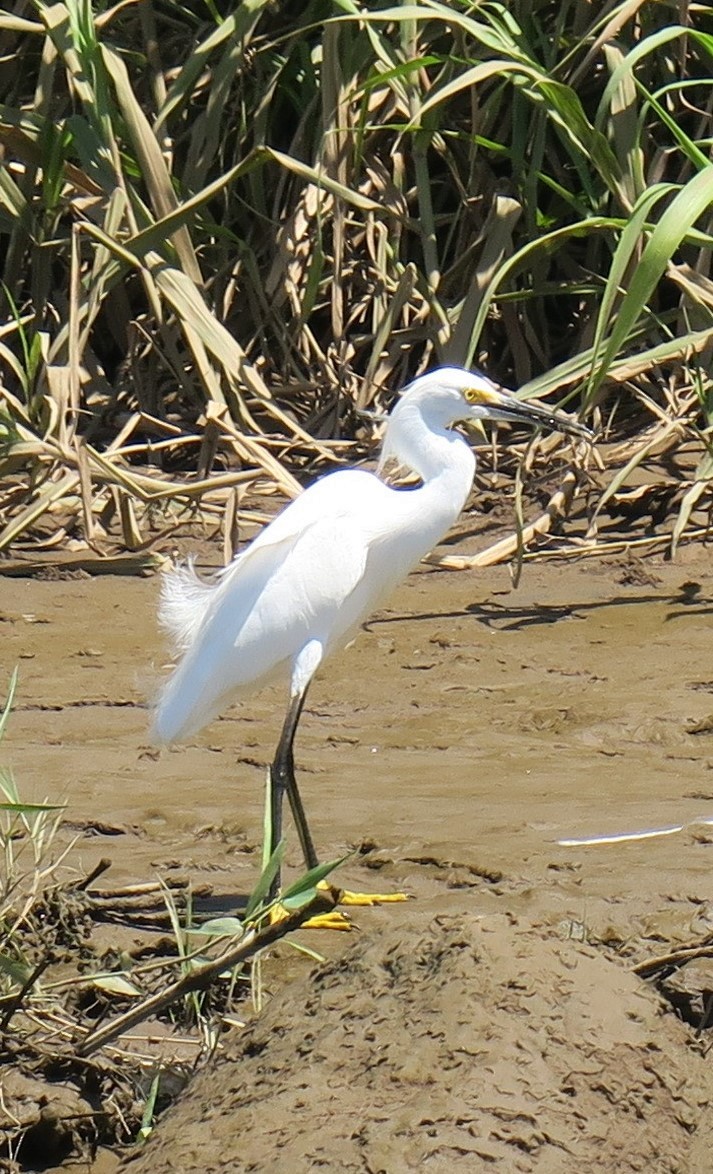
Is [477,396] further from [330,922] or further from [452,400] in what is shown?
[330,922]

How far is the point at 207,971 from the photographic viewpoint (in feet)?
8.56

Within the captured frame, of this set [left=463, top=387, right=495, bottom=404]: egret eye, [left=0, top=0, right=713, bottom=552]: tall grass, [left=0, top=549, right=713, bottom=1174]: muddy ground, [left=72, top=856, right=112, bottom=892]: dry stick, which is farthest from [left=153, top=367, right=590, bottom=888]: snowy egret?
[left=0, top=0, right=713, bottom=552]: tall grass

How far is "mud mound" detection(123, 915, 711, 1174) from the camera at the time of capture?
2.34 m

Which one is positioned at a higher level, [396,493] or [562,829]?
[396,493]

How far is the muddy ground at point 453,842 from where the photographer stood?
2.43 meters

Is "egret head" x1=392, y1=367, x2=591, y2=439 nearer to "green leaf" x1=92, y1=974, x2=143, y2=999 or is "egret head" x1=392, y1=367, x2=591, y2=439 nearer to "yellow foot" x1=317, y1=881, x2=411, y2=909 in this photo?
"yellow foot" x1=317, y1=881, x2=411, y2=909

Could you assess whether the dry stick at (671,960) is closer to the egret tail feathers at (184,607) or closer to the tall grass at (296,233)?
the egret tail feathers at (184,607)

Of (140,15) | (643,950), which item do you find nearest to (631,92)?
(140,15)

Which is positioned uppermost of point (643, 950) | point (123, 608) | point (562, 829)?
point (643, 950)

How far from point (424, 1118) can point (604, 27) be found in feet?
14.8

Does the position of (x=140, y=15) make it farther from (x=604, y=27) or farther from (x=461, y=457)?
(x=461, y=457)

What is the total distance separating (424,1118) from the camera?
2357mm

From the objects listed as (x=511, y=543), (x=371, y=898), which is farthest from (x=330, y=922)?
(x=511, y=543)

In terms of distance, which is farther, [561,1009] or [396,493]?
[396,493]
